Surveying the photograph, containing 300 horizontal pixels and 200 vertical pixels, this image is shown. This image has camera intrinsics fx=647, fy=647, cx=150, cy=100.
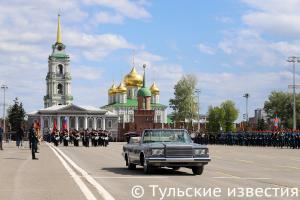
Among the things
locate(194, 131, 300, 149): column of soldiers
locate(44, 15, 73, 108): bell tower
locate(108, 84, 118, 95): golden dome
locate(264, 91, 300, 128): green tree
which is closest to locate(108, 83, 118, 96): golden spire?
locate(108, 84, 118, 95): golden dome

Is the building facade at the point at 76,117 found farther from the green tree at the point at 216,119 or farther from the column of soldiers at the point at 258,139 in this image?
the column of soldiers at the point at 258,139

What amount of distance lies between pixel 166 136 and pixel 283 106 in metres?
118

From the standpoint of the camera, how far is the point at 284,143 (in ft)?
182

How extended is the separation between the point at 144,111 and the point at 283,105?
98.5ft

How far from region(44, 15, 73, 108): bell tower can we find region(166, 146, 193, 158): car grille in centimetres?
16941

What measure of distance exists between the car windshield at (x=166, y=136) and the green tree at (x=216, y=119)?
403 ft

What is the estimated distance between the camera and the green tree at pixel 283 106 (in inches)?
5217

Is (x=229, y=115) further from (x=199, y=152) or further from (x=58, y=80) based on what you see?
(x=199, y=152)

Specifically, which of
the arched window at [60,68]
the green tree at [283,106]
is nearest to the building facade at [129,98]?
the arched window at [60,68]

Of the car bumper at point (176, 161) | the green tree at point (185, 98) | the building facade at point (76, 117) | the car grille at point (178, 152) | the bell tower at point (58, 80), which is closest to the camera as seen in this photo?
the car bumper at point (176, 161)

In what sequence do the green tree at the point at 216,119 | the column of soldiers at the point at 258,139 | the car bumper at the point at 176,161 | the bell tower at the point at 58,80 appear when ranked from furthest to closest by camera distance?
the bell tower at the point at 58,80 → the green tree at the point at 216,119 → the column of soldiers at the point at 258,139 → the car bumper at the point at 176,161

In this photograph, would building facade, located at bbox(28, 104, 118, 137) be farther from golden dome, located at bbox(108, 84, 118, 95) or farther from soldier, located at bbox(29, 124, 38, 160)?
soldier, located at bbox(29, 124, 38, 160)

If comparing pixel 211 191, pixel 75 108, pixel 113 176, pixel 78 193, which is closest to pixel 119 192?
pixel 78 193

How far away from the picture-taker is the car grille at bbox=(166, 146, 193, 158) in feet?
62.5
